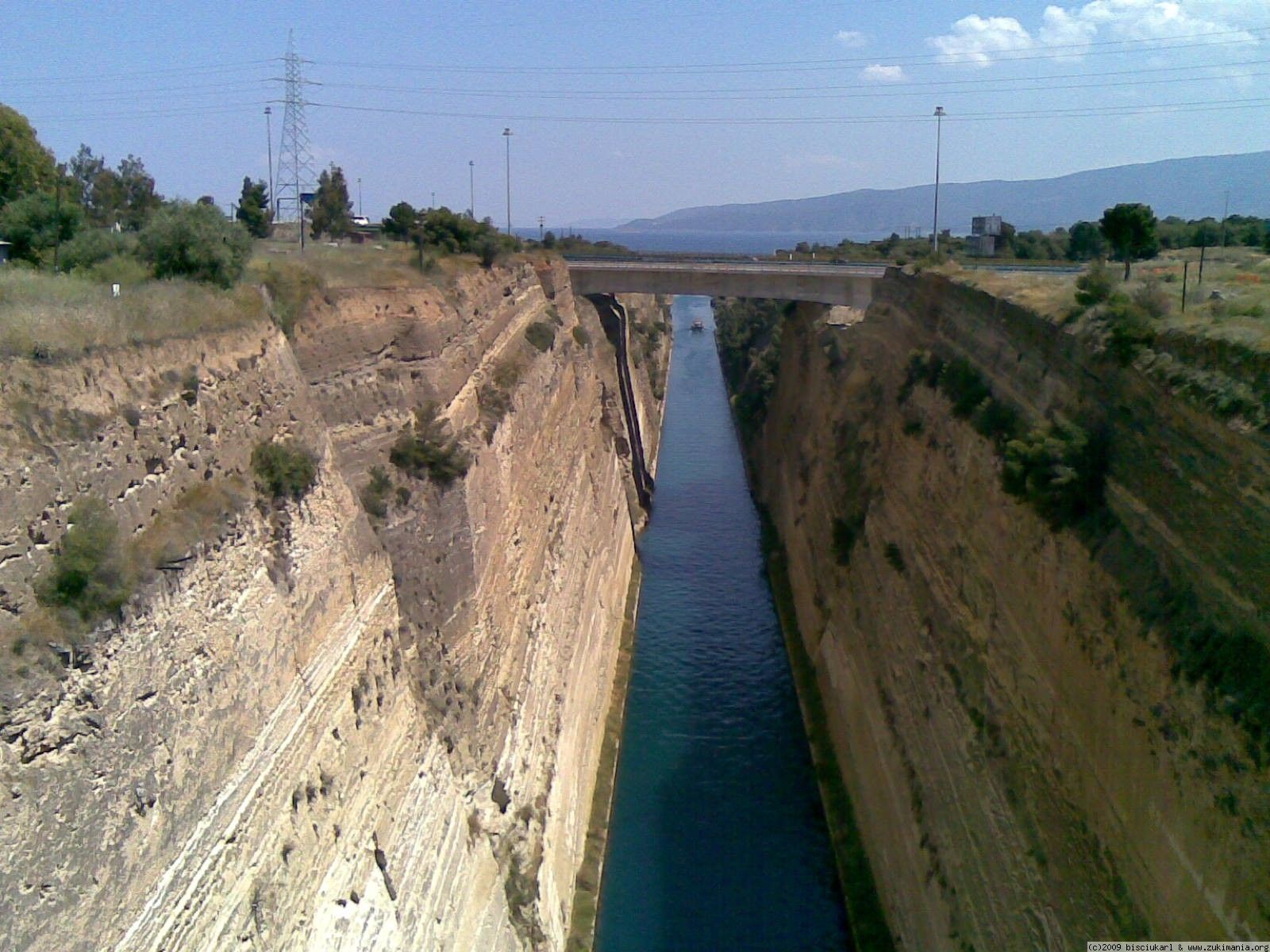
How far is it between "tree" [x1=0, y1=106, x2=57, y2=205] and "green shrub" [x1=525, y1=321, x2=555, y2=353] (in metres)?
9.05

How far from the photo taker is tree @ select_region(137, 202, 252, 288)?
36.0 feet

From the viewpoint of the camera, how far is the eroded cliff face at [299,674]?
5.96 meters

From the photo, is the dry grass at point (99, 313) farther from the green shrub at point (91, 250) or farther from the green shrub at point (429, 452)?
the green shrub at point (429, 452)

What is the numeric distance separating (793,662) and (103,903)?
1635 centimetres

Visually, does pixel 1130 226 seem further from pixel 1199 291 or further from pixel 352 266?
pixel 352 266

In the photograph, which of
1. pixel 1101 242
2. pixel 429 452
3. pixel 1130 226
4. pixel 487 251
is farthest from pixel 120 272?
pixel 1101 242

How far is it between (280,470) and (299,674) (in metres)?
1.85

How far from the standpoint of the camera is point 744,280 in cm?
3045

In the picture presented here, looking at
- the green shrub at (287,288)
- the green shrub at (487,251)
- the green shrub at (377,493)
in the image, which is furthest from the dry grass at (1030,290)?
the green shrub at (287,288)

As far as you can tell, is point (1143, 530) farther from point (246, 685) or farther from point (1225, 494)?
point (246, 685)

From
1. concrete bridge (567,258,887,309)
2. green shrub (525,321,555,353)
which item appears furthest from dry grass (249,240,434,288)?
concrete bridge (567,258,887,309)

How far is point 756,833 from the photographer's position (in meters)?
15.8

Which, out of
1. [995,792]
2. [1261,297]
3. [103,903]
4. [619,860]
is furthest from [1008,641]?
[103,903]

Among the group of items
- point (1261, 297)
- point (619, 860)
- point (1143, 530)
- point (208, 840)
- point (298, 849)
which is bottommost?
point (619, 860)
